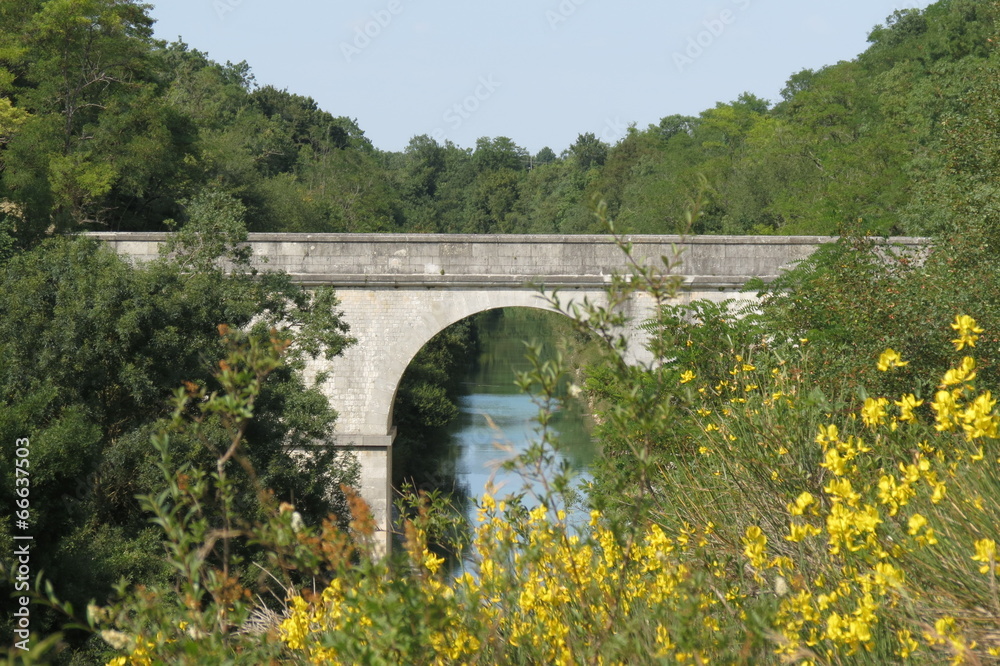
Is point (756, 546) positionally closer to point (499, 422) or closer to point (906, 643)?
point (906, 643)

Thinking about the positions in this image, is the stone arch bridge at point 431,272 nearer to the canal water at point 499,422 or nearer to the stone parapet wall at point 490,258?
the stone parapet wall at point 490,258

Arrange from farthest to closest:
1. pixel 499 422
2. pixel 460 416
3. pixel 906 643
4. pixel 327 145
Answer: pixel 327 145 < pixel 460 416 < pixel 499 422 < pixel 906 643

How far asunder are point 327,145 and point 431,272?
1248 inches

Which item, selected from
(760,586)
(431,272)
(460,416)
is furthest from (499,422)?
(760,586)

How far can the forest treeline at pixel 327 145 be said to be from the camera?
19219 mm

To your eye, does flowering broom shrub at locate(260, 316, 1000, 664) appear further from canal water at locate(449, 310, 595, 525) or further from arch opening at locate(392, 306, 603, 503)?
arch opening at locate(392, 306, 603, 503)

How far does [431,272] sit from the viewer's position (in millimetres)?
15930

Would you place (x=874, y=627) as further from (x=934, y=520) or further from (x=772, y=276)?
(x=772, y=276)

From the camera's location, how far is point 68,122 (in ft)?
65.8

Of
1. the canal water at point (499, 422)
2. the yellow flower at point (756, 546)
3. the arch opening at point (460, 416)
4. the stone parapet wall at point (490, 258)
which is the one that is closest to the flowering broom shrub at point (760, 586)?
the yellow flower at point (756, 546)

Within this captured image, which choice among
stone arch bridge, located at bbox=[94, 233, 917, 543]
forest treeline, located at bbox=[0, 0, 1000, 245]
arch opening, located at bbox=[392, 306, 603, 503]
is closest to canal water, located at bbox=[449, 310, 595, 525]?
arch opening, located at bbox=[392, 306, 603, 503]

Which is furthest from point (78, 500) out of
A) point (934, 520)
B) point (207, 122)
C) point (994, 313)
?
point (207, 122)

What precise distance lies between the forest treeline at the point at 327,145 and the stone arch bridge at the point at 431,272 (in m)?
1.33

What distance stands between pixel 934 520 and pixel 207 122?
107ft
